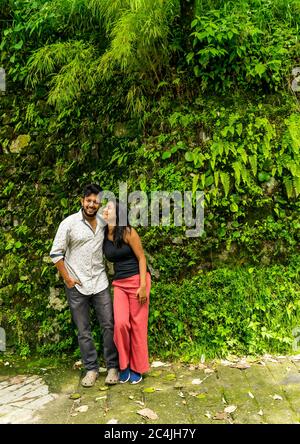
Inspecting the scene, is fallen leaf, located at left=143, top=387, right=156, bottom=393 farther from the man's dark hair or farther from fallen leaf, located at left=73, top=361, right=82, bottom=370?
the man's dark hair

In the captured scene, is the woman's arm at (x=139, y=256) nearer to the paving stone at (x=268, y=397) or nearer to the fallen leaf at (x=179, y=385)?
the fallen leaf at (x=179, y=385)

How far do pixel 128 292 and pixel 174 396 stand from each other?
109 cm

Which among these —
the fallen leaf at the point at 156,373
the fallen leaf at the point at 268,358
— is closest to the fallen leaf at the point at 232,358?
the fallen leaf at the point at 268,358

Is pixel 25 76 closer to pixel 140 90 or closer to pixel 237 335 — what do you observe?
pixel 140 90

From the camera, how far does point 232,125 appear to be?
18.4ft

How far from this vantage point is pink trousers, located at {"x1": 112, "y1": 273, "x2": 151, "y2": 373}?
4805 mm

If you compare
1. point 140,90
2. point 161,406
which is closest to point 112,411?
point 161,406

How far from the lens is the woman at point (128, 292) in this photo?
4.80m

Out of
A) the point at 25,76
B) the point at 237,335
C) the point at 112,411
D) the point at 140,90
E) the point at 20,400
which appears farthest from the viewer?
the point at 25,76

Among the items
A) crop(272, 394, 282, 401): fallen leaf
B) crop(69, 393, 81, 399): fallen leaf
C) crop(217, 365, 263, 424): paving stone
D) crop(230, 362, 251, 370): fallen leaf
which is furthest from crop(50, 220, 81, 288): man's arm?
crop(272, 394, 282, 401): fallen leaf

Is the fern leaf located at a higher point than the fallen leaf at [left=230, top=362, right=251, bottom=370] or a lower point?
higher

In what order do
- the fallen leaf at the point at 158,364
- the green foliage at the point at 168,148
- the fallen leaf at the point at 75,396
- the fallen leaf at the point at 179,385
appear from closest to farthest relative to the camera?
1. the fallen leaf at the point at 75,396
2. the fallen leaf at the point at 179,385
3. the fallen leaf at the point at 158,364
4. the green foliage at the point at 168,148
